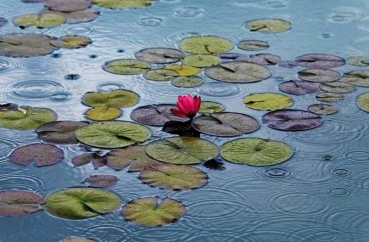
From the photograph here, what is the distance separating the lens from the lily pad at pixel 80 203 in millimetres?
2199

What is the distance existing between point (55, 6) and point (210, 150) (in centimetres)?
148

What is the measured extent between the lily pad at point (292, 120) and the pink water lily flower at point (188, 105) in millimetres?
242

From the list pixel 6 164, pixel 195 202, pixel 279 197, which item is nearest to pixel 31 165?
pixel 6 164

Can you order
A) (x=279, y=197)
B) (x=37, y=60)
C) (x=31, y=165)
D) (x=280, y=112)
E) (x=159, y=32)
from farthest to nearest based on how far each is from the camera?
(x=159, y=32), (x=37, y=60), (x=280, y=112), (x=31, y=165), (x=279, y=197)

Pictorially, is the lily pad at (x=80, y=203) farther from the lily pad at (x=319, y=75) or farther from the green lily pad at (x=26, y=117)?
the lily pad at (x=319, y=75)

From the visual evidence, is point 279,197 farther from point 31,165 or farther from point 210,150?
point 31,165

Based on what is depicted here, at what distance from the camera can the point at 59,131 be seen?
263 cm

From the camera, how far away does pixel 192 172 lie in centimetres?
240

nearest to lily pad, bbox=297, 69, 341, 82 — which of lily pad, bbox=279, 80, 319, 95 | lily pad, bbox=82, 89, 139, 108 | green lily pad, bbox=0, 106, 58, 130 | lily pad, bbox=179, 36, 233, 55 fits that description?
lily pad, bbox=279, 80, 319, 95

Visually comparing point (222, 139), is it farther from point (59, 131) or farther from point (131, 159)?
point (59, 131)

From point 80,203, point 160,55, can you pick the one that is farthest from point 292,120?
point 80,203

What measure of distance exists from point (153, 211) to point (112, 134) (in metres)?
0.46

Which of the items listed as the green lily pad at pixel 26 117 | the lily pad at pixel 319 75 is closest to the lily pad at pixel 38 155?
the green lily pad at pixel 26 117

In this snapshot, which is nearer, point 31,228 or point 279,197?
point 31,228
